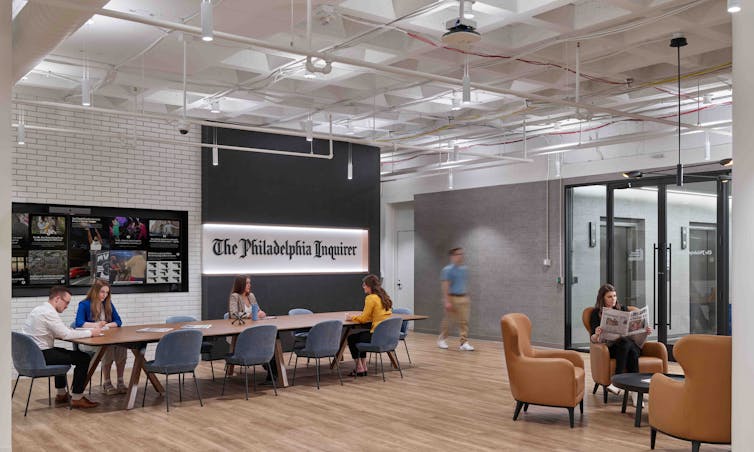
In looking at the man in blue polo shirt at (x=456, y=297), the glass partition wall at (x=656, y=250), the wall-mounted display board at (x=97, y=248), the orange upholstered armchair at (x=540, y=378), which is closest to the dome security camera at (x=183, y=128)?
the wall-mounted display board at (x=97, y=248)

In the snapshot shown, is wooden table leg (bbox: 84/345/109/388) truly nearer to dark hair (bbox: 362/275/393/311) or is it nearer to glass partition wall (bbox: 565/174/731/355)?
dark hair (bbox: 362/275/393/311)

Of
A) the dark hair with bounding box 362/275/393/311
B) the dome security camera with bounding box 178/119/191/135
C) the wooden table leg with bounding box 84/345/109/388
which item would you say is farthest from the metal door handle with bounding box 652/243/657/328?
the wooden table leg with bounding box 84/345/109/388

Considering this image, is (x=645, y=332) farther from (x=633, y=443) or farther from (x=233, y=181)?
(x=233, y=181)

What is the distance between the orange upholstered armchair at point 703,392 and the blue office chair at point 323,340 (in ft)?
14.0

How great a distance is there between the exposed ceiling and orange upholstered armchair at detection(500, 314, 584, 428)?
243 cm

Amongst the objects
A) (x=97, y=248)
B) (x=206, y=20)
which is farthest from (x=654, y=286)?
(x=206, y=20)

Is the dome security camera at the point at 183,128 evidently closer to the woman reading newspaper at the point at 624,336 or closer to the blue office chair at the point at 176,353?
the blue office chair at the point at 176,353

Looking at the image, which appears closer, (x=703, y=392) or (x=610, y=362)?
(x=703, y=392)

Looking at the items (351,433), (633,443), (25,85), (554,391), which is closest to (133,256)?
(25,85)

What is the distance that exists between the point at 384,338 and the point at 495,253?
513 centimetres

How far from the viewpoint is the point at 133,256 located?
10719mm

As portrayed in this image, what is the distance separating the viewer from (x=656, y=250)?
11438mm

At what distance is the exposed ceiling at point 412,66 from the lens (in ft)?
21.8

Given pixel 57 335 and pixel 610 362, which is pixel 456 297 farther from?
pixel 57 335
